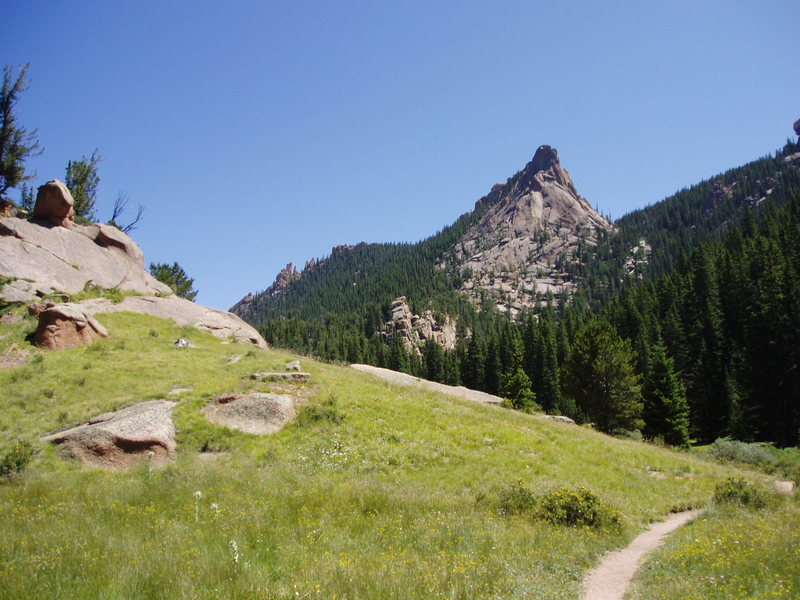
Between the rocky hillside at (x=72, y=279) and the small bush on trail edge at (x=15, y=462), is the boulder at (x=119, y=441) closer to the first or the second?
the small bush on trail edge at (x=15, y=462)

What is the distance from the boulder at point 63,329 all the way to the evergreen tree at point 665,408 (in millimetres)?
57038

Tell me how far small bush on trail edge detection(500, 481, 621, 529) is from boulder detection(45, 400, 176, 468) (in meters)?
12.9

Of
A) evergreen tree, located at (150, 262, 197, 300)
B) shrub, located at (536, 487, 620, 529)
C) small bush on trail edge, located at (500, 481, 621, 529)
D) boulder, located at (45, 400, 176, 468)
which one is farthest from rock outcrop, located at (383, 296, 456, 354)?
shrub, located at (536, 487, 620, 529)

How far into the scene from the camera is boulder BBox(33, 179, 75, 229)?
3819cm

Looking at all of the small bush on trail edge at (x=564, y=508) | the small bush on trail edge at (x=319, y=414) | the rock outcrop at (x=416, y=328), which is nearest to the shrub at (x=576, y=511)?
the small bush on trail edge at (x=564, y=508)

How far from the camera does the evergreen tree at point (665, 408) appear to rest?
49.8m

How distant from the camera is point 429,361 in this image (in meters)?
122

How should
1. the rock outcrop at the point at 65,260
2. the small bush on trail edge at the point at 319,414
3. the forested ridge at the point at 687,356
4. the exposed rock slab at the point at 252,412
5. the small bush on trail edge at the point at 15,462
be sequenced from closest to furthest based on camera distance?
the small bush on trail edge at the point at 15,462 → the exposed rock slab at the point at 252,412 → the small bush on trail edge at the point at 319,414 → the rock outcrop at the point at 65,260 → the forested ridge at the point at 687,356

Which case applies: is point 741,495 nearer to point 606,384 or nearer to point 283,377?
point 283,377

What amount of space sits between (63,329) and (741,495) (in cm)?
3551

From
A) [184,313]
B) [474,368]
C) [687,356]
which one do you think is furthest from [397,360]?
[184,313]

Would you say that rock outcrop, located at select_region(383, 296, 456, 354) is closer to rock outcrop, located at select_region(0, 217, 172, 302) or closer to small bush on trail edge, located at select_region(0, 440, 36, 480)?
rock outcrop, located at select_region(0, 217, 172, 302)

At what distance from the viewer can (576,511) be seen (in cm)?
1316

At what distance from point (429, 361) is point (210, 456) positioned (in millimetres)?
107004
